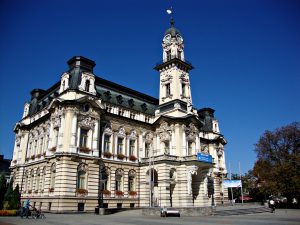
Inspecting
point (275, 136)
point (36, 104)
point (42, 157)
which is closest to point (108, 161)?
point (42, 157)

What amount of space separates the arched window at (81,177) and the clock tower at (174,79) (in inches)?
738

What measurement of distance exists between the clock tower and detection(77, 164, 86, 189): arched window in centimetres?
1874

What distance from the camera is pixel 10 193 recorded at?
117ft

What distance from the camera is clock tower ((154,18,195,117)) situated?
5016 cm

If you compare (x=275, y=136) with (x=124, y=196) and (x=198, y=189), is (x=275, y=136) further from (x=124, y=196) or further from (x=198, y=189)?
(x=124, y=196)

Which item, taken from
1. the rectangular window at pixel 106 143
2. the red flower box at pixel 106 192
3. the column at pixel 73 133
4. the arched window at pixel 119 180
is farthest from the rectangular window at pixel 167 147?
the column at pixel 73 133

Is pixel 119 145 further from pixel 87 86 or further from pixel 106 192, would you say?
pixel 87 86

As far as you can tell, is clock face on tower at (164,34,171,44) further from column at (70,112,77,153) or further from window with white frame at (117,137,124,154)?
column at (70,112,77,153)

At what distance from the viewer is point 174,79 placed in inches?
2040

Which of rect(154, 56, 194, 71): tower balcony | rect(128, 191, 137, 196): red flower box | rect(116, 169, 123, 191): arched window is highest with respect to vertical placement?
rect(154, 56, 194, 71): tower balcony

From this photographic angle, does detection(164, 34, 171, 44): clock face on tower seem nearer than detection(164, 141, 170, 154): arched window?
No

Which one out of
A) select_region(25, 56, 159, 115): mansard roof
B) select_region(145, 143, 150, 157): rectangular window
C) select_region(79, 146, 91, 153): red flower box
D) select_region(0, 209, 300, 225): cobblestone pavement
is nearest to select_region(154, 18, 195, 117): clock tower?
select_region(25, 56, 159, 115): mansard roof

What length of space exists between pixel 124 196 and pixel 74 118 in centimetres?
1463

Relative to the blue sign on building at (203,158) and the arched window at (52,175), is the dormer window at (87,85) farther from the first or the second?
the blue sign on building at (203,158)
